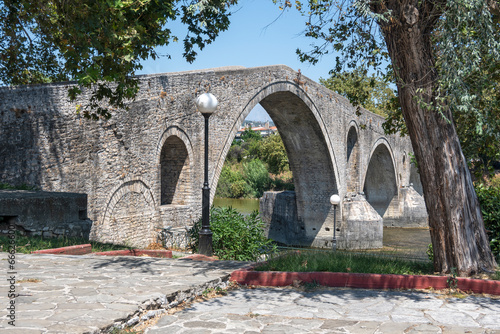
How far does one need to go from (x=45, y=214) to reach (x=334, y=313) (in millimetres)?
4849

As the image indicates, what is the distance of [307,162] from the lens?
21859 mm

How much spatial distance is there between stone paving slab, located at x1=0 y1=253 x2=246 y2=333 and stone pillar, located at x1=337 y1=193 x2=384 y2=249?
16.2 metres

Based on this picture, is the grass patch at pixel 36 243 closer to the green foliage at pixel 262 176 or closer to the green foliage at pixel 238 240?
the green foliage at pixel 238 240

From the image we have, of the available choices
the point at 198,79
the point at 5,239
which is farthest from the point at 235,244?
the point at 198,79

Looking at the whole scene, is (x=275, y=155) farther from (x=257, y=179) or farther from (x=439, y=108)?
(x=439, y=108)

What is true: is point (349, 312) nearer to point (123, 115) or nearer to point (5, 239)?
point (5, 239)

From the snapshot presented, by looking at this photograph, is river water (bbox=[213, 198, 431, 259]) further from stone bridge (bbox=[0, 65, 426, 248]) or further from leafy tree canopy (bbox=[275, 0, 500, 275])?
leafy tree canopy (bbox=[275, 0, 500, 275])

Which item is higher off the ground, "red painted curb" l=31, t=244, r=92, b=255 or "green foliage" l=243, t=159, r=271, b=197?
"green foliage" l=243, t=159, r=271, b=197

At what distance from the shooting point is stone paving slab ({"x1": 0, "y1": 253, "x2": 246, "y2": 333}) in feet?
10.1

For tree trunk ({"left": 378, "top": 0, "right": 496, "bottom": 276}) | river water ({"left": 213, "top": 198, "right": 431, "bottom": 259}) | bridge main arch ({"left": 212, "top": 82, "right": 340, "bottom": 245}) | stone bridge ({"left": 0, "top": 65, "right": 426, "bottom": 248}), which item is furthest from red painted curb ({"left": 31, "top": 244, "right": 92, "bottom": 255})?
river water ({"left": 213, "top": 198, "right": 431, "bottom": 259})

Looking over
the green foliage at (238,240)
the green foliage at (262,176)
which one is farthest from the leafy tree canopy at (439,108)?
the green foliage at (262,176)

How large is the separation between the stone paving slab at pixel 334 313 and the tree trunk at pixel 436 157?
962mm

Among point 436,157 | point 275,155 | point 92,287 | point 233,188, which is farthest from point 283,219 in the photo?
point 92,287

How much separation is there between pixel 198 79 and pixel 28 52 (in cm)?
381
